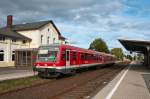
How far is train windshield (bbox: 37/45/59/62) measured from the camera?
21.8 m

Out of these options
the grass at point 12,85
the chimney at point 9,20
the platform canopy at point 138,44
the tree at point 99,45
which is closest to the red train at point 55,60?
the grass at point 12,85

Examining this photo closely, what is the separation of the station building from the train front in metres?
22.3

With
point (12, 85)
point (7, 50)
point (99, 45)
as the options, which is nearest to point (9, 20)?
point (7, 50)

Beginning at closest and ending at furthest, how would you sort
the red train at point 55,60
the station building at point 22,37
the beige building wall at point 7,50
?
the red train at point 55,60 < the beige building wall at point 7,50 < the station building at point 22,37

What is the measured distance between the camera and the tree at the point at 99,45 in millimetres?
115938

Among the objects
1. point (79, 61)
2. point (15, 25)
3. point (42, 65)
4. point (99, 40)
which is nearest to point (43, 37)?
point (15, 25)

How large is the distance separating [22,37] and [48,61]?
31.4 meters

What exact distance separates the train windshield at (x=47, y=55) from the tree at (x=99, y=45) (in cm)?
9336

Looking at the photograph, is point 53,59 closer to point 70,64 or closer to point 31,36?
point 70,64

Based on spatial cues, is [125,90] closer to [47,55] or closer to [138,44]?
[47,55]

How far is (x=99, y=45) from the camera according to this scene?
385 feet

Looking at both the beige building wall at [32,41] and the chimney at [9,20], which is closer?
the beige building wall at [32,41]

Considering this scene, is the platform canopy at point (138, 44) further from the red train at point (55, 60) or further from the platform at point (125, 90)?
the platform at point (125, 90)

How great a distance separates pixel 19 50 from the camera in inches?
1781
